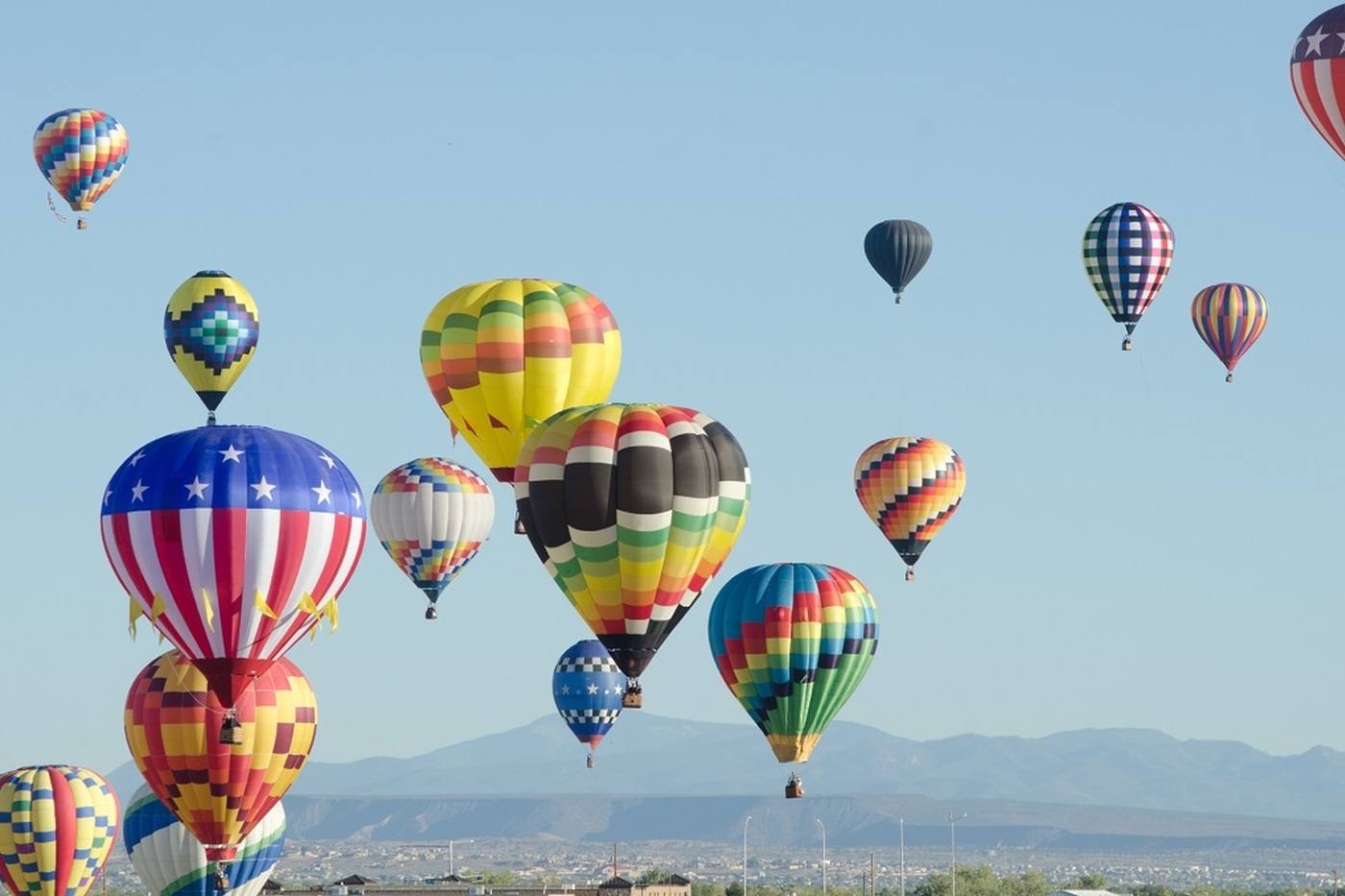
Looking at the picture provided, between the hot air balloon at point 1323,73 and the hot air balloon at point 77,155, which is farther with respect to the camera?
the hot air balloon at point 77,155

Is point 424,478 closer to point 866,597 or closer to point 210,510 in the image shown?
point 866,597

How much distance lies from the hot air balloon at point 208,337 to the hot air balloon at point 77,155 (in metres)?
11.8

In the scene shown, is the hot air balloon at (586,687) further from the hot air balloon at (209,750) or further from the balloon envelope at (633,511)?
the balloon envelope at (633,511)

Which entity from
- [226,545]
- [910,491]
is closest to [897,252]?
[910,491]

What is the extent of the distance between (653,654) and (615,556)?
9.66ft

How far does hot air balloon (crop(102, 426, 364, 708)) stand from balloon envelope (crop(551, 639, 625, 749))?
41.3 meters

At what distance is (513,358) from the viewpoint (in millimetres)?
72000

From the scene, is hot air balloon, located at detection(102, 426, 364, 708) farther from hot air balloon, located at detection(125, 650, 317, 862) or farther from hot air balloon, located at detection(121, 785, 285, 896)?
hot air balloon, located at detection(121, 785, 285, 896)

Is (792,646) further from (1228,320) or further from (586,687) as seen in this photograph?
(1228,320)

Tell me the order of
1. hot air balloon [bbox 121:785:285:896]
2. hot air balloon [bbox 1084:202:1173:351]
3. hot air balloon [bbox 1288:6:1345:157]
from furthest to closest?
hot air balloon [bbox 1084:202:1173:351] < hot air balloon [bbox 121:785:285:896] < hot air balloon [bbox 1288:6:1345:157]

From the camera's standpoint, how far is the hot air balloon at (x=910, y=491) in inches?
4122

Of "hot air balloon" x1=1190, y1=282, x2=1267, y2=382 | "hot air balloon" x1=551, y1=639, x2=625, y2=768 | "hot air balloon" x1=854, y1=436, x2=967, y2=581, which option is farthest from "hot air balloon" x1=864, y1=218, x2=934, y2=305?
"hot air balloon" x1=551, y1=639, x2=625, y2=768

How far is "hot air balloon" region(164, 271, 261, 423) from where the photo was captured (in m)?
102

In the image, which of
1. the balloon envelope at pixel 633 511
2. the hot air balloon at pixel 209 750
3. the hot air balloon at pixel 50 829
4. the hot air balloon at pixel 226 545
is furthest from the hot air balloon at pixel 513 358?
the hot air balloon at pixel 50 829
